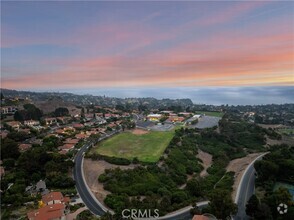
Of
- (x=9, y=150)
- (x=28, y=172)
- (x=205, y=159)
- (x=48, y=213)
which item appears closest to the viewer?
(x=48, y=213)

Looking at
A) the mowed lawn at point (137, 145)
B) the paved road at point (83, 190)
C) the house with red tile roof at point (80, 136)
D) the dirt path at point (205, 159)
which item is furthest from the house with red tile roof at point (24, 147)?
the dirt path at point (205, 159)

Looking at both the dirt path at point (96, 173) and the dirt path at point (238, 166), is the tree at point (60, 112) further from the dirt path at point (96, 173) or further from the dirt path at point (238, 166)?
the dirt path at point (238, 166)

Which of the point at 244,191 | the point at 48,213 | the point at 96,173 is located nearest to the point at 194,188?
the point at 244,191

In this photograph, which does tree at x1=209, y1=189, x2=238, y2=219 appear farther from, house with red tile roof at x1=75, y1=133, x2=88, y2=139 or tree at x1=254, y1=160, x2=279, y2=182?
house with red tile roof at x1=75, y1=133, x2=88, y2=139

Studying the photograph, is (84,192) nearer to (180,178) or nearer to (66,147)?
(180,178)

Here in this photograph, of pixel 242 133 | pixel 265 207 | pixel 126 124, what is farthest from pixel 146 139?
pixel 265 207

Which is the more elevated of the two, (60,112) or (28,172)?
(60,112)
